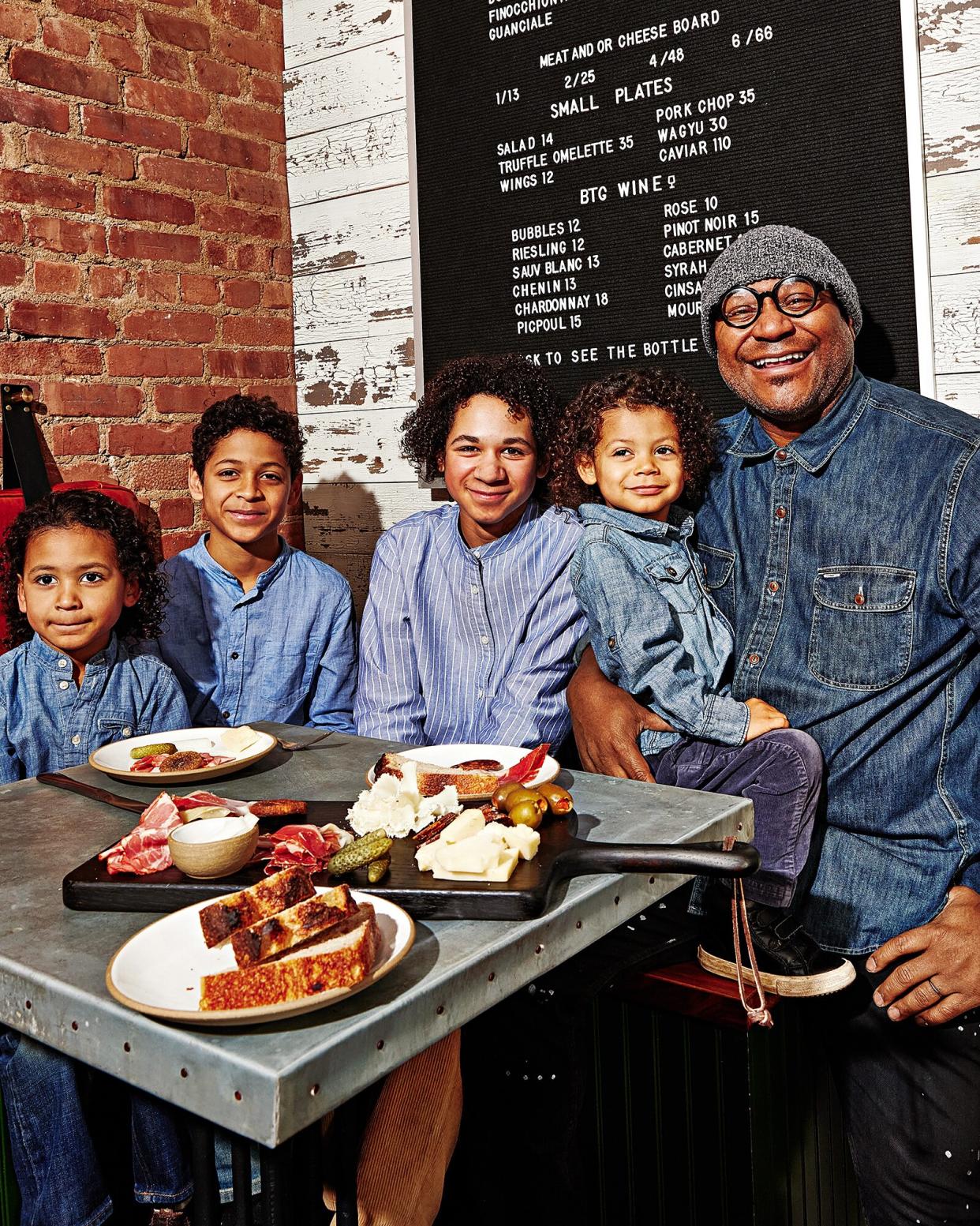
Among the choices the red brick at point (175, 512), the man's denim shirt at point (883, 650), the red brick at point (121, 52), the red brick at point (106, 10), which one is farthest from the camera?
the red brick at point (175, 512)

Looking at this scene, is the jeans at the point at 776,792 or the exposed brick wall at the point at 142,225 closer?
the jeans at the point at 776,792

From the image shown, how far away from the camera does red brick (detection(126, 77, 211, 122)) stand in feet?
10.6

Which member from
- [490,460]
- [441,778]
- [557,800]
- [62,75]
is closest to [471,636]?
[490,460]

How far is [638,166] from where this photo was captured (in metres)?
2.97

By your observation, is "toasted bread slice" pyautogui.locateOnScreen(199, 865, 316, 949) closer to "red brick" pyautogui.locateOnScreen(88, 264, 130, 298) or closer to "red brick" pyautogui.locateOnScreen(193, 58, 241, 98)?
"red brick" pyautogui.locateOnScreen(88, 264, 130, 298)

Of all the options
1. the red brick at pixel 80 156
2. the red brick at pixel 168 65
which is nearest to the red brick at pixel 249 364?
the red brick at pixel 80 156

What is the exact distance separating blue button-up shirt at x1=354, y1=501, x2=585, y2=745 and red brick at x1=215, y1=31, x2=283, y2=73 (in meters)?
1.85

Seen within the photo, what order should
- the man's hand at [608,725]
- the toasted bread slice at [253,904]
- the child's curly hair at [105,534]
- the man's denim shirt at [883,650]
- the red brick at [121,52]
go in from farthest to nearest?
the red brick at [121,52]
the child's curly hair at [105,534]
the man's hand at [608,725]
the man's denim shirt at [883,650]
the toasted bread slice at [253,904]

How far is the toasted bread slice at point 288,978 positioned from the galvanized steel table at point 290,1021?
3 cm

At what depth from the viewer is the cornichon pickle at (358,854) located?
1.30 meters

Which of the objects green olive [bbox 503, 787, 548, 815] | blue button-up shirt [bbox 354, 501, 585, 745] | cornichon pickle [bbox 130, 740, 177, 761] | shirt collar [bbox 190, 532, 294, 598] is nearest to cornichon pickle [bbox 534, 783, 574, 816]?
green olive [bbox 503, 787, 548, 815]

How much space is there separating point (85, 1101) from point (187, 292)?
240cm

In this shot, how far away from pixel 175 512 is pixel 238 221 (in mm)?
975

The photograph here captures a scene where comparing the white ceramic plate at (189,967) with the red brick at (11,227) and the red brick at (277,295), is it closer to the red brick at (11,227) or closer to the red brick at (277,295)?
the red brick at (11,227)
